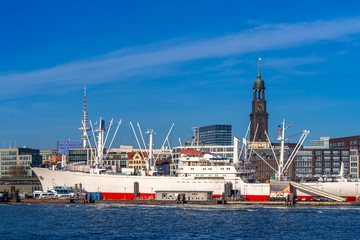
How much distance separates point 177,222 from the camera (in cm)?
7975

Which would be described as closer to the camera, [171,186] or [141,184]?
[171,186]

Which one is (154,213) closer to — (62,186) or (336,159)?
(62,186)

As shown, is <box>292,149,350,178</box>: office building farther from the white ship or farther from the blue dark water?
the blue dark water

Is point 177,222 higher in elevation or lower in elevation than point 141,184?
lower

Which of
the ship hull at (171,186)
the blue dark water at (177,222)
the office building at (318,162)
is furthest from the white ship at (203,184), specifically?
the office building at (318,162)

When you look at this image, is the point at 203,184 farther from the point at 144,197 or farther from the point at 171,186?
the point at 144,197

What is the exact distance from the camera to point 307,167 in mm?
192125

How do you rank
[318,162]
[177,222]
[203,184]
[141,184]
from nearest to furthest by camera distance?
[177,222] < [203,184] < [141,184] < [318,162]

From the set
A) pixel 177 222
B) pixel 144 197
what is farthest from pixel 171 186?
pixel 177 222

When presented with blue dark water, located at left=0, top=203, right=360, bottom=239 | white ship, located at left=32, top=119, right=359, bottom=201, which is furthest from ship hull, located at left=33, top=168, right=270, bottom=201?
blue dark water, located at left=0, top=203, right=360, bottom=239

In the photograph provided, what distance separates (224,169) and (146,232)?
55.5 meters

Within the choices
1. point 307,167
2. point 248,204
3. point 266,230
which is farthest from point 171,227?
point 307,167

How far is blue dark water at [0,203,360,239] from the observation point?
68.2 meters

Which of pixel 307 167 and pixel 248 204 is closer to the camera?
pixel 248 204
